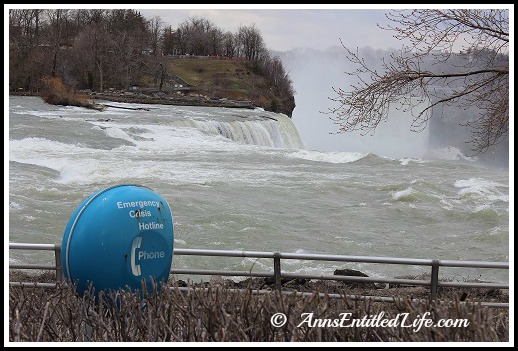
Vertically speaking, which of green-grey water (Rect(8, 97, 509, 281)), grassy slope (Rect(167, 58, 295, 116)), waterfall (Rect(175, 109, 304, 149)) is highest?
grassy slope (Rect(167, 58, 295, 116))

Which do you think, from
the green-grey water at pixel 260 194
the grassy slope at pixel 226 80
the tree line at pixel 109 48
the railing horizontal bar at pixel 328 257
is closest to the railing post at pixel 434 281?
the railing horizontal bar at pixel 328 257

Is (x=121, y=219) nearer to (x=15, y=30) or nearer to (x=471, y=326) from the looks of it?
(x=471, y=326)

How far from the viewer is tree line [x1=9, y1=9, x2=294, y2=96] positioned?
4622 centimetres

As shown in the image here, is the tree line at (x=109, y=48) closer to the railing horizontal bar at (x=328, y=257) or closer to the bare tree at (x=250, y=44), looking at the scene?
the bare tree at (x=250, y=44)

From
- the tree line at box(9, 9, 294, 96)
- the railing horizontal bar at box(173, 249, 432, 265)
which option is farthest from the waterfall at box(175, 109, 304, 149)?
the railing horizontal bar at box(173, 249, 432, 265)

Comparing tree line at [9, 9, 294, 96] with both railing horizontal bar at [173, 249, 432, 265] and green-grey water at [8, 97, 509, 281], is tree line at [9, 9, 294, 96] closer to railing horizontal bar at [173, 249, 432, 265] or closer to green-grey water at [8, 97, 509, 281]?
green-grey water at [8, 97, 509, 281]

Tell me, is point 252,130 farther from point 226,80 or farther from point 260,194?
point 226,80

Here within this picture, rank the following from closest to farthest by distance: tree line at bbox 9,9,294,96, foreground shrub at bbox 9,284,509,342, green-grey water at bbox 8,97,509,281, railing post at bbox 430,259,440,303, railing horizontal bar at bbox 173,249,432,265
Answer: foreground shrub at bbox 9,284,509,342, railing horizontal bar at bbox 173,249,432,265, railing post at bbox 430,259,440,303, green-grey water at bbox 8,97,509,281, tree line at bbox 9,9,294,96

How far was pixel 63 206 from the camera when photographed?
18.5 meters

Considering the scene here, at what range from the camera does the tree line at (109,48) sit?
4622 centimetres

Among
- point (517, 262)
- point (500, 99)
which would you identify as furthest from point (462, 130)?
point (517, 262)

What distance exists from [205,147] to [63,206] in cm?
1387

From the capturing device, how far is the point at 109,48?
5631 centimetres

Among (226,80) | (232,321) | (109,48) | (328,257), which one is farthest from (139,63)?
(232,321)
